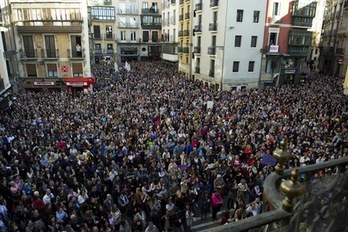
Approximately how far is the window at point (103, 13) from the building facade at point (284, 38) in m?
37.8

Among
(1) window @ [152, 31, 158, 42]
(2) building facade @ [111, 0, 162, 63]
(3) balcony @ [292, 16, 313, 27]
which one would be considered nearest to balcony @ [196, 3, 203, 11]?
(3) balcony @ [292, 16, 313, 27]

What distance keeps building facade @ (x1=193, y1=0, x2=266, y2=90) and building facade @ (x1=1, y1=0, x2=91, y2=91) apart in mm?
14335

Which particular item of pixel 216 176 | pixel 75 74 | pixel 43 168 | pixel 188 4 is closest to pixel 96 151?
pixel 43 168

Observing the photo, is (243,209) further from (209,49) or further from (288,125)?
(209,49)

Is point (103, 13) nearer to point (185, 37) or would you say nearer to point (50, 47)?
point (185, 37)

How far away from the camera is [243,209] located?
8703 millimetres

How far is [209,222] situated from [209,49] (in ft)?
85.4

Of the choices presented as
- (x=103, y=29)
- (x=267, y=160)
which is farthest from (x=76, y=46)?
(x=103, y=29)

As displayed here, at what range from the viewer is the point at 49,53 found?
28.8m

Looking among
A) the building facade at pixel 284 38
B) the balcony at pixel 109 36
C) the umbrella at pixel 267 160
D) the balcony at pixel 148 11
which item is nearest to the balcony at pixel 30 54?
the building facade at pixel 284 38

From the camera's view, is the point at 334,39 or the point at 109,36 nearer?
the point at 334,39

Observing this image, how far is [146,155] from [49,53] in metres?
21.5

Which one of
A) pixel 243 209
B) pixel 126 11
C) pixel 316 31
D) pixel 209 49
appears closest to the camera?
pixel 243 209

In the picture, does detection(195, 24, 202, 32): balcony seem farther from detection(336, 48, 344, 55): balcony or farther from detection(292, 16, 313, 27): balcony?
detection(336, 48, 344, 55): balcony
